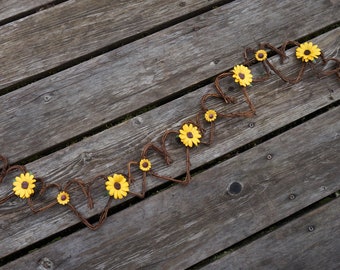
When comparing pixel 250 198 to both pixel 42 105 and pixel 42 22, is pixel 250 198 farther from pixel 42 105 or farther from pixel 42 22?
pixel 42 22

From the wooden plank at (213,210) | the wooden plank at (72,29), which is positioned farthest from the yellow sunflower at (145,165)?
the wooden plank at (72,29)

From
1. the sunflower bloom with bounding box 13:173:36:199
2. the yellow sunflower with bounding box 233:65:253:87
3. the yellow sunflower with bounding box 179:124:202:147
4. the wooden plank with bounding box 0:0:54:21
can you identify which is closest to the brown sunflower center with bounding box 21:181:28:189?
the sunflower bloom with bounding box 13:173:36:199

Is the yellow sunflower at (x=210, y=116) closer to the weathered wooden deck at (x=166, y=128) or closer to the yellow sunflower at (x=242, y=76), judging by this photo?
the weathered wooden deck at (x=166, y=128)

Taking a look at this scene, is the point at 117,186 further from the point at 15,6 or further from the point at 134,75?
the point at 15,6

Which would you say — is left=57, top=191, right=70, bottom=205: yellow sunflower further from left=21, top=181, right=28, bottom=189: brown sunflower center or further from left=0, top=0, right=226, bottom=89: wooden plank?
left=0, top=0, right=226, bottom=89: wooden plank

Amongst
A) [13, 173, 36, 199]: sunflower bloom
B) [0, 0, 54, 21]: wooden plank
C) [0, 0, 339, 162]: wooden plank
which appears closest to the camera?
[13, 173, 36, 199]: sunflower bloom

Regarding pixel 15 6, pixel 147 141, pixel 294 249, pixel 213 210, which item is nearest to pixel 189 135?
pixel 147 141

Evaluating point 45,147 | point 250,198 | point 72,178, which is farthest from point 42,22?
point 250,198
